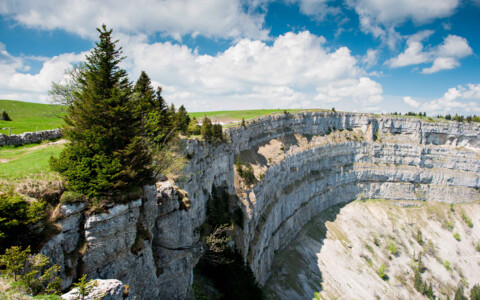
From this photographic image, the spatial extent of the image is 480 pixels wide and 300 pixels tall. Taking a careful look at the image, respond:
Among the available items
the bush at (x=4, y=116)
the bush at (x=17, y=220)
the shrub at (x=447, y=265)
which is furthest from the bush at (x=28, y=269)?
the shrub at (x=447, y=265)

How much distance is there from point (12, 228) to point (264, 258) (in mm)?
45344

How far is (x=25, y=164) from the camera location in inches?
633

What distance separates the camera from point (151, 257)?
16.6 meters

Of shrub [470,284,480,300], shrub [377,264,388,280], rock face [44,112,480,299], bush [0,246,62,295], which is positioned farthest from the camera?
shrub [377,264,388,280]

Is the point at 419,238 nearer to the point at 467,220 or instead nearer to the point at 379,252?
the point at 379,252

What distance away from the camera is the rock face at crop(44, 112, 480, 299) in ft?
45.9

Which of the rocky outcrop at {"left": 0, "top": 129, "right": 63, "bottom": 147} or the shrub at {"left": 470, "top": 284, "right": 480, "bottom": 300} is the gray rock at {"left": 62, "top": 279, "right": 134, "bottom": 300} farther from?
the shrub at {"left": 470, "top": 284, "right": 480, "bottom": 300}

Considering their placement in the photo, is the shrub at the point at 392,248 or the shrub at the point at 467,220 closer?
the shrub at the point at 392,248

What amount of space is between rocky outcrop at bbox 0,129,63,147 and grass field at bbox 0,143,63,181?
750 mm

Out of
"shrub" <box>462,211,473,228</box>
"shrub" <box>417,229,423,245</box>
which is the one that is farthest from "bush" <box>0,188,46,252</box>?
"shrub" <box>462,211,473,228</box>

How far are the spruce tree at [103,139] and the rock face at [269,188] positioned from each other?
1.55 m

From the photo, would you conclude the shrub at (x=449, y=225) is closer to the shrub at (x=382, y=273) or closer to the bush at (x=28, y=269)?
the shrub at (x=382, y=273)

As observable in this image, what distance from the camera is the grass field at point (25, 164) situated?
1399cm

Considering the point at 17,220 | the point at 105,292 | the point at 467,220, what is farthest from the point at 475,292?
the point at 17,220
